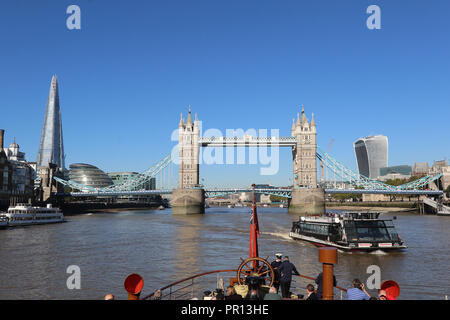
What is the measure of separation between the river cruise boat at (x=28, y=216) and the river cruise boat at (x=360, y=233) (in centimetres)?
4221

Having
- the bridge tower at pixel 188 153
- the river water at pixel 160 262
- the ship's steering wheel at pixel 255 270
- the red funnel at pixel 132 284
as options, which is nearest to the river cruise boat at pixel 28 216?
the river water at pixel 160 262

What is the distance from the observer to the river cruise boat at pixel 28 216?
52125 millimetres

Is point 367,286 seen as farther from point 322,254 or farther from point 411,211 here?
point 411,211

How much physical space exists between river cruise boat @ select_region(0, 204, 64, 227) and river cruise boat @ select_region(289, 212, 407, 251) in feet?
138

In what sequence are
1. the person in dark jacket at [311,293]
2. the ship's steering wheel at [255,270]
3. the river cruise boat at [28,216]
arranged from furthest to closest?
the river cruise boat at [28,216] < the ship's steering wheel at [255,270] < the person in dark jacket at [311,293]

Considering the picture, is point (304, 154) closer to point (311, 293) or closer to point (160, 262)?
point (160, 262)

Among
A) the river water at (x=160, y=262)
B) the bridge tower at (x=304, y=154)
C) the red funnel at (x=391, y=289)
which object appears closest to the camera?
the red funnel at (x=391, y=289)

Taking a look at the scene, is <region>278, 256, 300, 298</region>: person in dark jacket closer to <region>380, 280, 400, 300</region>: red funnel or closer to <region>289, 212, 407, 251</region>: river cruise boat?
<region>380, 280, 400, 300</region>: red funnel

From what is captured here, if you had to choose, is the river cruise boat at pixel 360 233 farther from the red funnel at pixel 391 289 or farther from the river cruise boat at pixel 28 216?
the river cruise boat at pixel 28 216

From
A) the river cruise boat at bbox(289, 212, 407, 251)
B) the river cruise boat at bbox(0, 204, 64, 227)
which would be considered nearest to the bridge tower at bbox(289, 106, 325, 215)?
the river cruise boat at bbox(0, 204, 64, 227)

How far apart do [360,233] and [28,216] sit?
47.9 metres

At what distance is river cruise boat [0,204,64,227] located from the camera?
5212 cm

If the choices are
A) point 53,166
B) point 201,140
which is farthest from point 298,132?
point 53,166

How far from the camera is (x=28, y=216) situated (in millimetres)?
55875
